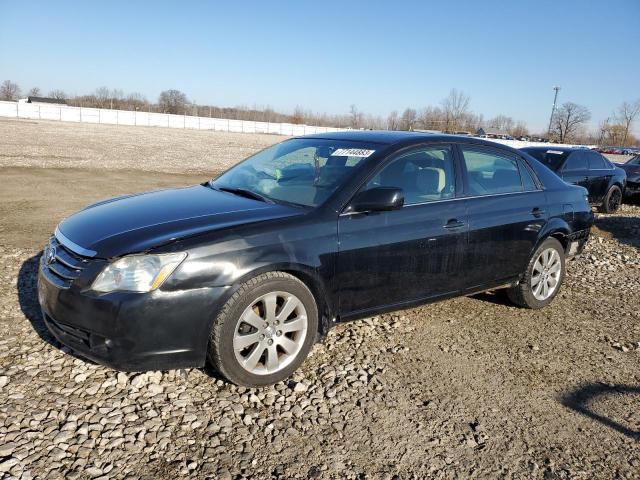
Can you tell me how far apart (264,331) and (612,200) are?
37.1 ft

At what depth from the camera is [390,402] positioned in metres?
3.32

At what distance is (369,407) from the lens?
3248 millimetres

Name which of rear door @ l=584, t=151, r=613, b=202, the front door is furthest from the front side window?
rear door @ l=584, t=151, r=613, b=202

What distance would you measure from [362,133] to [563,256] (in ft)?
8.13

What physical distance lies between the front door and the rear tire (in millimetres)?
9092

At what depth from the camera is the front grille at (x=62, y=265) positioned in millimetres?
3088

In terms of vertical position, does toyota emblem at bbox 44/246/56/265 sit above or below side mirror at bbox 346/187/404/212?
below

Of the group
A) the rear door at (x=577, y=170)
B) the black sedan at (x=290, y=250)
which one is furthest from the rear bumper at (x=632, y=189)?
the black sedan at (x=290, y=250)

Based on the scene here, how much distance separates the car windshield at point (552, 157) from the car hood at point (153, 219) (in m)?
8.55

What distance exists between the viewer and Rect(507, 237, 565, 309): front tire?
16.4 feet

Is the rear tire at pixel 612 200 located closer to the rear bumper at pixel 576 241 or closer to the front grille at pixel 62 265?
the rear bumper at pixel 576 241

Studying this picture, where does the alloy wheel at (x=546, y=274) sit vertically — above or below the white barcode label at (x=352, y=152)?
below

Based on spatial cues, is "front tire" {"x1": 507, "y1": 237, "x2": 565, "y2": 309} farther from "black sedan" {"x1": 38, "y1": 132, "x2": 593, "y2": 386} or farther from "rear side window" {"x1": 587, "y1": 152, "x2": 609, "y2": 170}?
"rear side window" {"x1": 587, "y1": 152, "x2": 609, "y2": 170}

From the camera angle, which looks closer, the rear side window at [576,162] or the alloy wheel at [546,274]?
the alloy wheel at [546,274]
